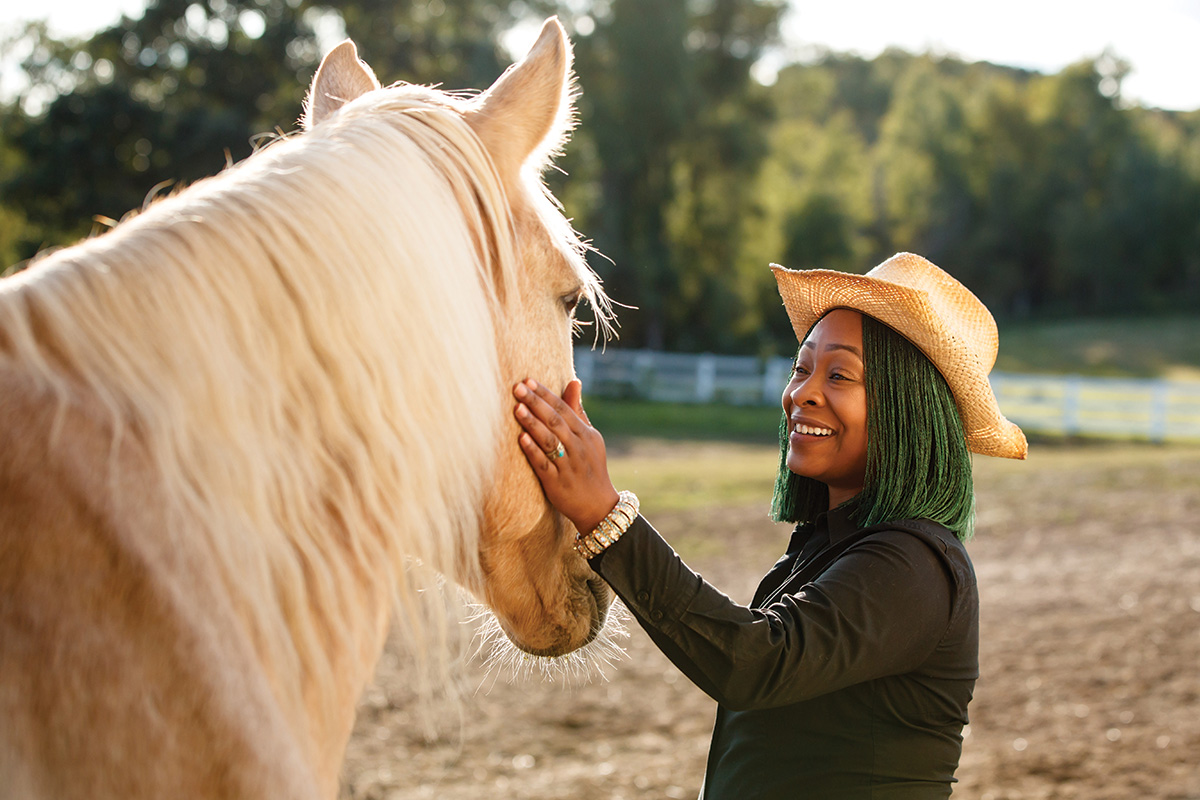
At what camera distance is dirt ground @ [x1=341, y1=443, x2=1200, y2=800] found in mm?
4012

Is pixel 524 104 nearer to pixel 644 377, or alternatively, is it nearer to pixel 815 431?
pixel 815 431

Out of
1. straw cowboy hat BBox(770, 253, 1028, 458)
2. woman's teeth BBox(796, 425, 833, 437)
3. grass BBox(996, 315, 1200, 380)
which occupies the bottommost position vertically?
grass BBox(996, 315, 1200, 380)

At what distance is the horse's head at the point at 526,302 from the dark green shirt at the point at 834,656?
0.16m

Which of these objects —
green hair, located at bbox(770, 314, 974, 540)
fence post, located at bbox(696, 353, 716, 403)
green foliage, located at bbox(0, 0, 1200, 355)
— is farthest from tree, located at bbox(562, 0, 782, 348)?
green hair, located at bbox(770, 314, 974, 540)

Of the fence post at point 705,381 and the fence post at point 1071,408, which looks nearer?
the fence post at point 1071,408

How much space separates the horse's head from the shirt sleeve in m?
0.16

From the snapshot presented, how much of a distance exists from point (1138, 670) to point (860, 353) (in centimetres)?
443

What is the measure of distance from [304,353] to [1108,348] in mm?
45486

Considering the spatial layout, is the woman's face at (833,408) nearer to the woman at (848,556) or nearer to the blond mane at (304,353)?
the woman at (848,556)

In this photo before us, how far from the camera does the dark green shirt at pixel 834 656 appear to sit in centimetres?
147

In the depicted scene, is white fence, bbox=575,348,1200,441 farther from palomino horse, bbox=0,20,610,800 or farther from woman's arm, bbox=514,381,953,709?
palomino horse, bbox=0,20,610,800

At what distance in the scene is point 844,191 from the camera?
3941 centimetres

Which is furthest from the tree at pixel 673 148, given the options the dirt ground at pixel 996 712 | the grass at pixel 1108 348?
the dirt ground at pixel 996 712

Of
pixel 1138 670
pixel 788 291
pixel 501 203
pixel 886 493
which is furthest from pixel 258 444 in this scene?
pixel 1138 670
